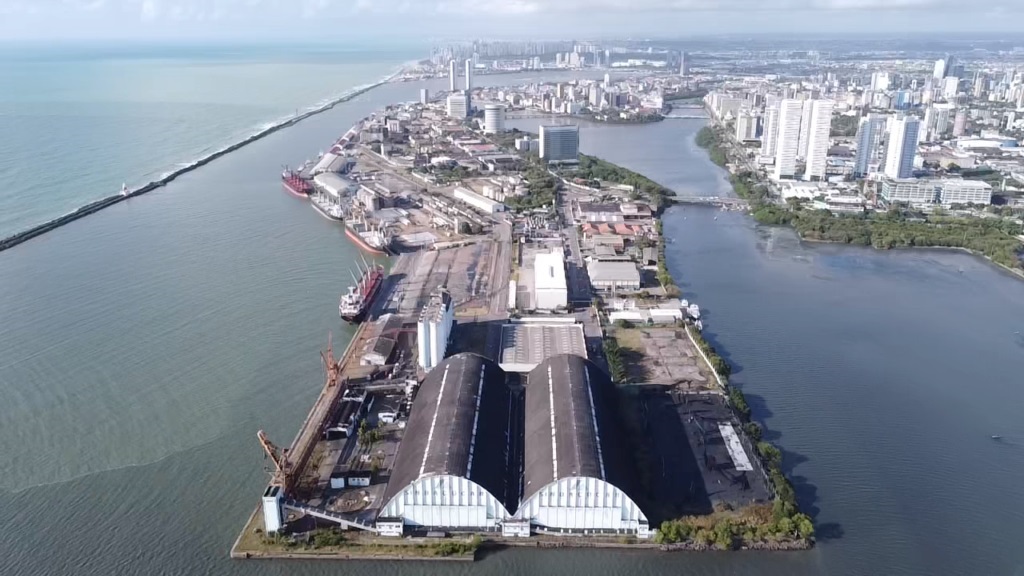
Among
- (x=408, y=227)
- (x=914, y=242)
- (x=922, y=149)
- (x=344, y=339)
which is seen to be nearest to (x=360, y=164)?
(x=408, y=227)

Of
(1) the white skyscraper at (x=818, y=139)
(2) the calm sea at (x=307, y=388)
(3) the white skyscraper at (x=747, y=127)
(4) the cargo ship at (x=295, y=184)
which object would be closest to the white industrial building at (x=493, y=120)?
(3) the white skyscraper at (x=747, y=127)

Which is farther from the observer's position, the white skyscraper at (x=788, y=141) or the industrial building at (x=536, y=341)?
the white skyscraper at (x=788, y=141)

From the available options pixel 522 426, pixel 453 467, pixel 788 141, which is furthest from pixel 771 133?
pixel 453 467

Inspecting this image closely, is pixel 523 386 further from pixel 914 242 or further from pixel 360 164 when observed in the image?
pixel 360 164

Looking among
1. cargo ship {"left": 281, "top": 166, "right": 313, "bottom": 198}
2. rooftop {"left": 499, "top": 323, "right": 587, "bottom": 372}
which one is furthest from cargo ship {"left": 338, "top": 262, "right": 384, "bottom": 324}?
cargo ship {"left": 281, "top": 166, "right": 313, "bottom": 198}

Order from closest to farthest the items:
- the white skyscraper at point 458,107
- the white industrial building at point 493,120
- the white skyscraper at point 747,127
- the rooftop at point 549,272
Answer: the rooftop at point 549,272
the white skyscraper at point 747,127
the white industrial building at point 493,120
the white skyscraper at point 458,107

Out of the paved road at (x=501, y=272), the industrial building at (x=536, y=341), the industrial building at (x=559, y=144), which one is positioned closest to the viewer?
the industrial building at (x=536, y=341)

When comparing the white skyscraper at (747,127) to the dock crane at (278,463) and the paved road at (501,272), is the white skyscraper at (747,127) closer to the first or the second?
the paved road at (501,272)
